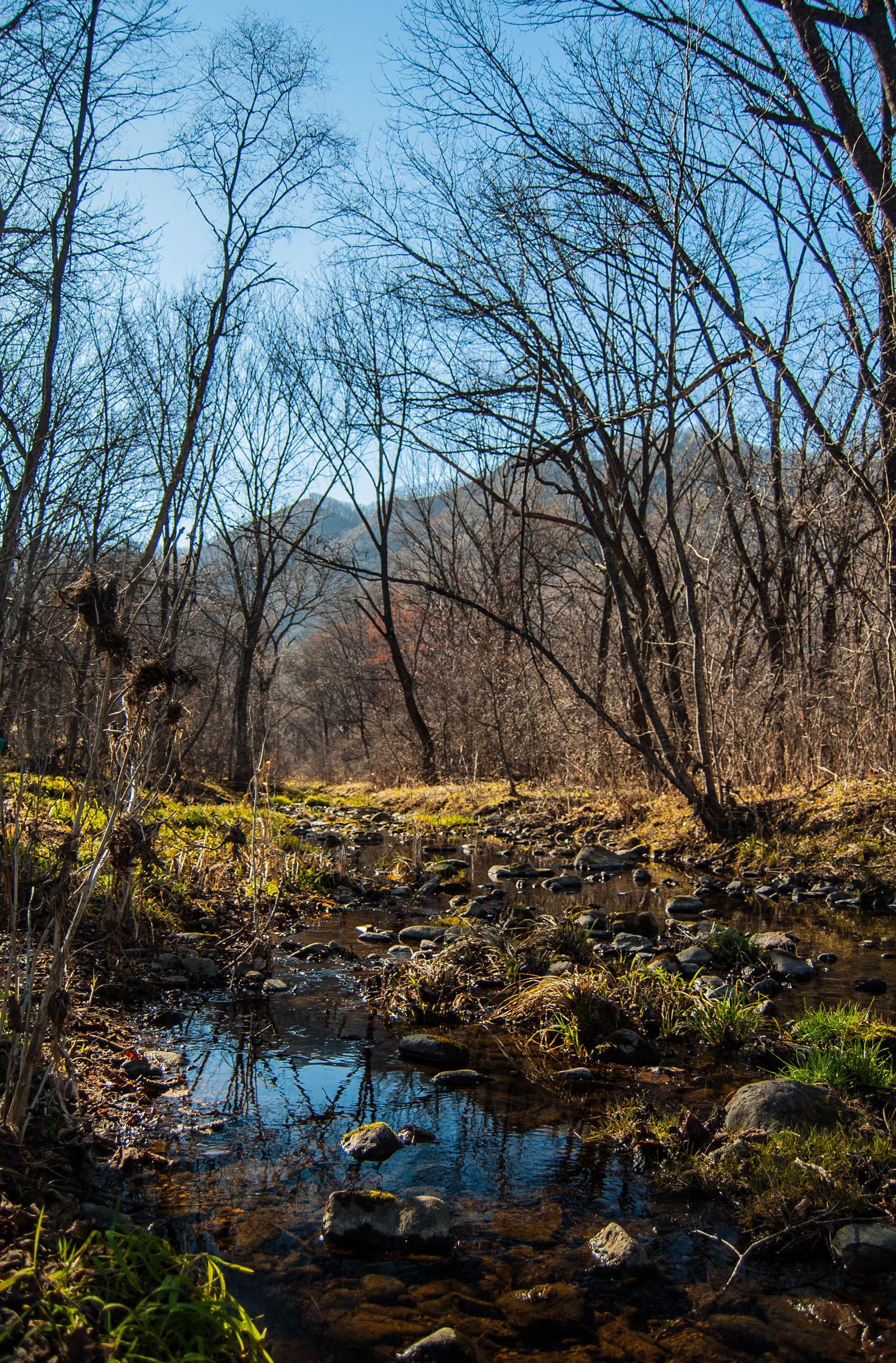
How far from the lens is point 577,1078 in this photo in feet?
13.7

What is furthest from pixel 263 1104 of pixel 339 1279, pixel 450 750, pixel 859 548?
pixel 450 750

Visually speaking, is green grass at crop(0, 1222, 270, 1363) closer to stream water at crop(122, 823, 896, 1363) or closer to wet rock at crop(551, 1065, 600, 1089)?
stream water at crop(122, 823, 896, 1363)

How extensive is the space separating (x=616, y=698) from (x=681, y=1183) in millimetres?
10528

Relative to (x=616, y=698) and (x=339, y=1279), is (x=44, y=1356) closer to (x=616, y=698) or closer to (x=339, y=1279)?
(x=339, y=1279)

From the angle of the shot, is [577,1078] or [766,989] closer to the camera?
[577,1078]

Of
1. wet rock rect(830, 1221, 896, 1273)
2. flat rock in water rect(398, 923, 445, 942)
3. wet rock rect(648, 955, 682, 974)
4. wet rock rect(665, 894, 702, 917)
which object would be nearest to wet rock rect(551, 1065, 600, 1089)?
wet rock rect(648, 955, 682, 974)

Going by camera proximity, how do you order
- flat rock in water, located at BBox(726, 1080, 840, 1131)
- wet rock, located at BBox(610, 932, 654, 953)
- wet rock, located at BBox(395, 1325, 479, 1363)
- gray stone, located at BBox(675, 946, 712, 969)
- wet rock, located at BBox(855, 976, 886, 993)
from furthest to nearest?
wet rock, located at BBox(610, 932, 654, 953) → gray stone, located at BBox(675, 946, 712, 969) → wet rock, located at BBox(855, 976, 886, 993) → flat rock in water, located at BBox(726, 1080, 840, 1131) → wet rock, located at BBox(395, 1325, 479, 1363)

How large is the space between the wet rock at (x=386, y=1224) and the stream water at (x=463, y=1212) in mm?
49

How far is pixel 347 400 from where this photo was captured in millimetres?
19969

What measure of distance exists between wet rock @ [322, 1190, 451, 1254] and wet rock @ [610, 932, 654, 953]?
3.40m

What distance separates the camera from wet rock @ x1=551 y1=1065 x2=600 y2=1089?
4.13 m

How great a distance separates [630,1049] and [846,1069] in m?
1.05

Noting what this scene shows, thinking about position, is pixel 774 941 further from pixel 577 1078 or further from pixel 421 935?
pixel 577 1078

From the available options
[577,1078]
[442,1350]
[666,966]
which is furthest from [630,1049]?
[442,1350]
